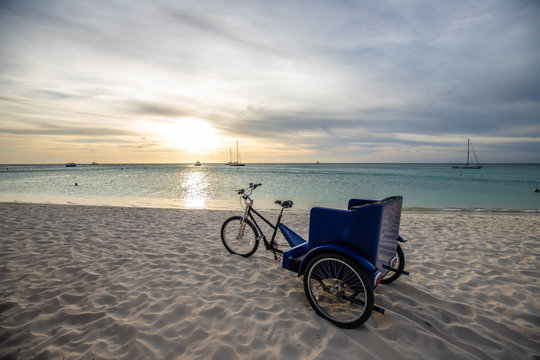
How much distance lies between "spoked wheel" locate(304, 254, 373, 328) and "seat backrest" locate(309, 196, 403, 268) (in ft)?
0.64

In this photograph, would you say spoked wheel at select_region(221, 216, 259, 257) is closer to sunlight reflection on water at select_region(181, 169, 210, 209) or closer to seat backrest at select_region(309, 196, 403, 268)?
seat backrest at select_region(309, 196, 403, 268)

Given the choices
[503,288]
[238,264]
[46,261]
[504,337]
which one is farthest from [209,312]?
[503,288]

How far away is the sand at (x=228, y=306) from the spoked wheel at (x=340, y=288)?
138mm

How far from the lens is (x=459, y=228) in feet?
23.0

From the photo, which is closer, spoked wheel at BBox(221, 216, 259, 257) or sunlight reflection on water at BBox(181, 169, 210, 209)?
spoked wheel at BBox(221, 216, 259, 257)

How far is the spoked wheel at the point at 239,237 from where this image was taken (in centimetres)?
446

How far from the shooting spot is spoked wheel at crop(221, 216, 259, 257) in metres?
4.46

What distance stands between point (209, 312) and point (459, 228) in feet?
25.4

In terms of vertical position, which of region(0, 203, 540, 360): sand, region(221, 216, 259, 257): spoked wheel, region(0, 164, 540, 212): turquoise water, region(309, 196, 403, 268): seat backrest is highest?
region(309, 196, 403, 268): seat backrest

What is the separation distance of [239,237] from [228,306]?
1738 mm

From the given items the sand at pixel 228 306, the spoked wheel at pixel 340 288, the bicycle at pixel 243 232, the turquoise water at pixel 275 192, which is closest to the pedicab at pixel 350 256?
the spoked wheel at pixel 340 288

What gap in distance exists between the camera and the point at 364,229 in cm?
246

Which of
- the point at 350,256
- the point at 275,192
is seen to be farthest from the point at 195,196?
the point at 350,256

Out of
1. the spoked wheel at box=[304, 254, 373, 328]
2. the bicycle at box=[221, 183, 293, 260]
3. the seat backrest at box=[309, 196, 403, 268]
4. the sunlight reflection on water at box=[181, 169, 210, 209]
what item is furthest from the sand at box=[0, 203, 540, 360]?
the sunlight reflection on water at box=[181, 169, 210, 209]
